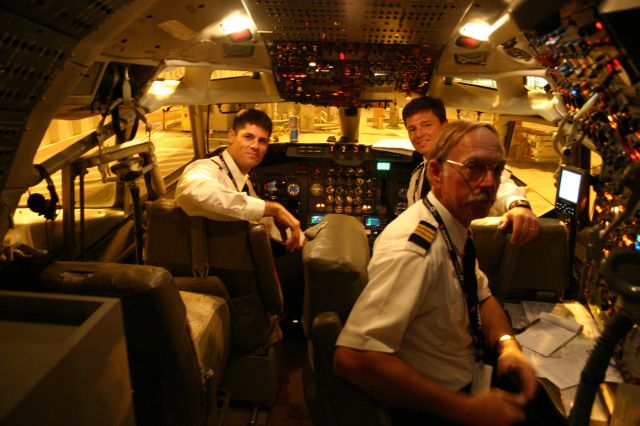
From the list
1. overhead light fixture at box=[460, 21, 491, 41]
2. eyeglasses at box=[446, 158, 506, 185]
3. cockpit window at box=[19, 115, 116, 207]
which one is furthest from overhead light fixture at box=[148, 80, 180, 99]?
eyeglasses at box=[446, 158, 506, 185]

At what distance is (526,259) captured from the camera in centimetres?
183

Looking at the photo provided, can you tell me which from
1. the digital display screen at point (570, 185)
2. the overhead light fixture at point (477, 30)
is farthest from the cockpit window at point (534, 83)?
the digital display screen at point (570, 185)

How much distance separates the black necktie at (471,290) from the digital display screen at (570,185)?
35.6 inches

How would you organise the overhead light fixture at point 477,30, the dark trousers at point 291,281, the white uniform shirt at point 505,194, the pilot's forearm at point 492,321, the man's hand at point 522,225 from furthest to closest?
1. the dark trousers at point 291,281
2. the white uniform shirt at point 505,194
3. the overhead light fixture at point 477,30
4. the man's hand at point 522,225
5. the pilot's forearm at point 492,321

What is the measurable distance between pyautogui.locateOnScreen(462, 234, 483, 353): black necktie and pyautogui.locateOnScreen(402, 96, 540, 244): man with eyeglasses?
1.58 feet

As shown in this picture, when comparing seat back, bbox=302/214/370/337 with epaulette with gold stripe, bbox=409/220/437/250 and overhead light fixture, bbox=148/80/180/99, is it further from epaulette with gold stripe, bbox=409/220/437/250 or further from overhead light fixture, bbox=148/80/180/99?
overhead light fixture, bbox=148/80/180/99

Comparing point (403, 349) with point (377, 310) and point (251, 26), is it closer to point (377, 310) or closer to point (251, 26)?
point (377, 310)

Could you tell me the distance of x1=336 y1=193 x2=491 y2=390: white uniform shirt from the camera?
107cm

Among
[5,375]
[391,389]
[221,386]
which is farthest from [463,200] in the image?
[221,386]

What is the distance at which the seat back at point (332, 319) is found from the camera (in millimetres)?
1153

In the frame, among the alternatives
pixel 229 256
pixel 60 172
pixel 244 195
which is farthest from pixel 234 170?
pixel 60 172

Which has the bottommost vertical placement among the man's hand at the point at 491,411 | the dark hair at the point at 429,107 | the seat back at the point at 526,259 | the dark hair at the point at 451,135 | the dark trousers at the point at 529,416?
the dark trousers at the point at 529,416

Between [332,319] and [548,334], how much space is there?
3.22 ft

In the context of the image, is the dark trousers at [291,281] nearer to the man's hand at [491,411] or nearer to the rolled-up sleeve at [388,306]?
the rolled-up sleeve at [388,306]
